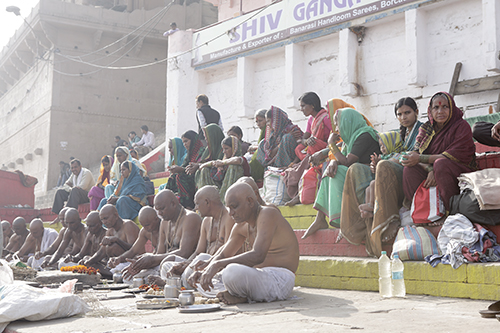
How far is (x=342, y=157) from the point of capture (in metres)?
6.02

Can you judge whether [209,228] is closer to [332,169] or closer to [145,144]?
[332,169]

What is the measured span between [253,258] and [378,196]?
153cm

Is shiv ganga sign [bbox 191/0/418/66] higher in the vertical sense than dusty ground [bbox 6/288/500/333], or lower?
higher

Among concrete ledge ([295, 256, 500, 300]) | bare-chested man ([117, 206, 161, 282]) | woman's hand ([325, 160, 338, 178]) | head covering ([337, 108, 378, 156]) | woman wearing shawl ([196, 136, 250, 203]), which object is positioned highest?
head covering ([337, 108, 378, 156])

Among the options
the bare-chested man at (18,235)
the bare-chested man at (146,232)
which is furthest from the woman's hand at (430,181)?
the bare-chested man at (18,235)

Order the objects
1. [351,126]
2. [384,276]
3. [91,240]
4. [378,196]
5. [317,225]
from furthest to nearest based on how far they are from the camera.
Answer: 1. [91,240]
2. [317,225]
3. [351,126]
4. [378,196]
5. [384,276]

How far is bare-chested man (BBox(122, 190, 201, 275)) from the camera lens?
6181 millimetres

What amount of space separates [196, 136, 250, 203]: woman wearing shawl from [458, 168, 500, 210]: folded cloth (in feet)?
13.1

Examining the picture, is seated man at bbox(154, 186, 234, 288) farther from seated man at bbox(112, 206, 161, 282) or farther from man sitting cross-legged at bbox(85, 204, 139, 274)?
man sitting cross-legged at bbox(85, 204, 139, 274)

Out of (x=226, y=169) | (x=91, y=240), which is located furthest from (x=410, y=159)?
(x=91, y=240)

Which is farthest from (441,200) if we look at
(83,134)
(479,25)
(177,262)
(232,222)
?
(83,134)

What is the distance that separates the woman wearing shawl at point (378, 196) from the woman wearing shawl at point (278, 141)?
2.10 metres

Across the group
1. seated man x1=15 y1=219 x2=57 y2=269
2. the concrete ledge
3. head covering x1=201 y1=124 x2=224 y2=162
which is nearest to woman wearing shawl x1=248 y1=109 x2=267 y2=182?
head covering x1=201 y1=124 x2=224 y2=162

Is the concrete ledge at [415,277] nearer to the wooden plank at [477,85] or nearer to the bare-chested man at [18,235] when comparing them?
the wooden plank at [477,85]
